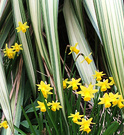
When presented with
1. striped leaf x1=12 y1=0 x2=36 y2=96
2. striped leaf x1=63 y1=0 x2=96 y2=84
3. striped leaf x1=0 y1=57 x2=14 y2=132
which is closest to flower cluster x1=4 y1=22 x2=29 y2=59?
striped leaf x1=12 y1=0 x2=36 y2=96

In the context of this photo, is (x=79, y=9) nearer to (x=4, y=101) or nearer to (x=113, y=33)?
(x=113, y=33)

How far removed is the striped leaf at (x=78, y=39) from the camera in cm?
118

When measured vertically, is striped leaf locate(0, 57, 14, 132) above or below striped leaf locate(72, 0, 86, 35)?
below

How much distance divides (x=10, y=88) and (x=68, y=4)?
660mm

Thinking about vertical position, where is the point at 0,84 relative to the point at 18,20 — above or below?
below

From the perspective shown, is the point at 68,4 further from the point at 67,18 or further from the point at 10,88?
the point at 10,88

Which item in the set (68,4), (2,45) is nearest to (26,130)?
(2,45)

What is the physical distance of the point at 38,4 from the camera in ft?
4.01

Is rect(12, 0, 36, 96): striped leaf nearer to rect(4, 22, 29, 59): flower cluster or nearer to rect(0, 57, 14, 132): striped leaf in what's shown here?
rect(4, 22, 29, 59): flower cluster

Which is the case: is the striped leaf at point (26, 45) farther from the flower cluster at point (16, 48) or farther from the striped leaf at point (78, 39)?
the striped leaf at point (78, 39)

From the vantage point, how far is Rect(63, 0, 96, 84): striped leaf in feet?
3.86

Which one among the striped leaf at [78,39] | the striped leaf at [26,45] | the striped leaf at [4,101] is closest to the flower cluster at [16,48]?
the striped leaf at [26,45]

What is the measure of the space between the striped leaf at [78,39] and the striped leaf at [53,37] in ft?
0.78

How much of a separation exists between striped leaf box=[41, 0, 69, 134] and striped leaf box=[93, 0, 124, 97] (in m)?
0.21
